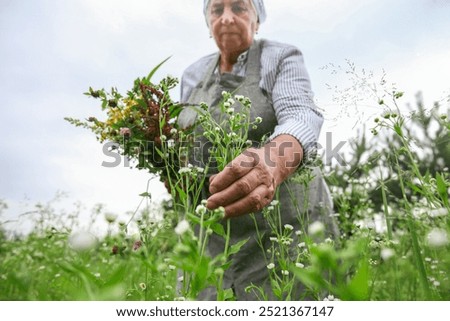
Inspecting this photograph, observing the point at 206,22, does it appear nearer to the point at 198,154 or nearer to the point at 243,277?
the point at 198,154

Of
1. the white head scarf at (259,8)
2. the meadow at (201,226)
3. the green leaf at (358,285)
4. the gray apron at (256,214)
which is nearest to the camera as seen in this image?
the green leaf at (358,285)

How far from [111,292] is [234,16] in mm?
1633

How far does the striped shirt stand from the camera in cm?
133

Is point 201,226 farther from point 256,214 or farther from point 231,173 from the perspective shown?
point 256,214

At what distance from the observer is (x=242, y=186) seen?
939 millimetres

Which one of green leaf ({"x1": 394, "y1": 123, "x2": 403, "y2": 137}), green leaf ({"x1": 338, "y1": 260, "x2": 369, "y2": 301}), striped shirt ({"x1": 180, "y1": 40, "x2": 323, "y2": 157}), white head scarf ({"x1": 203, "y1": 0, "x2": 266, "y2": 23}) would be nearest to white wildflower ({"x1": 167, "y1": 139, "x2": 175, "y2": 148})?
striped shirt ({"x1": 180, "y1": 40, "x2": 323, "y2": 157})

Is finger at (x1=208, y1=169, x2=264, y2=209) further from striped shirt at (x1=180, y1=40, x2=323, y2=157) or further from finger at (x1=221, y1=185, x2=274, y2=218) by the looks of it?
striped shirt at (x1=180, y1=40, x2=323, y2=157)

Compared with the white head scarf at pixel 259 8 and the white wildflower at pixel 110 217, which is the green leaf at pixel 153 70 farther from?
the white head scarf at pixel 259 8

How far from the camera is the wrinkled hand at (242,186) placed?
3.06ft

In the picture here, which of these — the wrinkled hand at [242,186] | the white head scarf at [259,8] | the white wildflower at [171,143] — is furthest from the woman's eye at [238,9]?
the wrinkled hand at [242,186]

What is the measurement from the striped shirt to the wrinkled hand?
31 cm

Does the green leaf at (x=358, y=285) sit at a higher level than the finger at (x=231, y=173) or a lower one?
lower

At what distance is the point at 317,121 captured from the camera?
1495 mm
